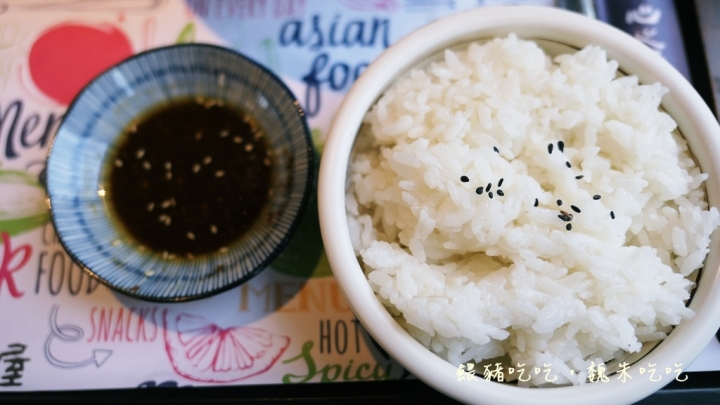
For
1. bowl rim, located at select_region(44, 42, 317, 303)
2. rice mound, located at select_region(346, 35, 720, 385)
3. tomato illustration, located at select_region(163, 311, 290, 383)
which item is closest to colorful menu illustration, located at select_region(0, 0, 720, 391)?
tomato illustration, located at select_region(163, 311, 290, 383)

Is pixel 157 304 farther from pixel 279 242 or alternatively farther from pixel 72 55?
pixel 72 55

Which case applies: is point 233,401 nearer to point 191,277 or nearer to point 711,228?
point 191,277

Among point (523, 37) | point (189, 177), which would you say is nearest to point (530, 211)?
point (523, 37)

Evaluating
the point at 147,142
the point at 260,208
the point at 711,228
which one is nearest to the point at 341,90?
the point at 260,208

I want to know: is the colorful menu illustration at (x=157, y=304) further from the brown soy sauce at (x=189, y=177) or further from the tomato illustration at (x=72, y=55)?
the brown soy sauce at (x=189, y=177)

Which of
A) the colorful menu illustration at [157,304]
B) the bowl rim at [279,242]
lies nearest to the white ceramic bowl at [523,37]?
the bowl rim at [279,242]
